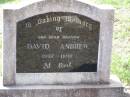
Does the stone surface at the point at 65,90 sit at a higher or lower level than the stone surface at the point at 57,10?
lower

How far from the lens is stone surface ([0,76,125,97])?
5805mm

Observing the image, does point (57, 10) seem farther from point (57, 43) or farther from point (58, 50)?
point (58, 50)

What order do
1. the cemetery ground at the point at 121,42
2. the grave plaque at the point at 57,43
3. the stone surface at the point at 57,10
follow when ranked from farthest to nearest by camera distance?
the cemetery ground at the point at 121,42
the grave plaque at the point at 57,43
the stone surface at the point at 57,10

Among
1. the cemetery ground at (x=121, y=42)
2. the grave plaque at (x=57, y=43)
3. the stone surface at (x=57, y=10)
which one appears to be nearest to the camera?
the stone surface at (x=57, y=10)

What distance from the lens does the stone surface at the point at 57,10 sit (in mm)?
5664

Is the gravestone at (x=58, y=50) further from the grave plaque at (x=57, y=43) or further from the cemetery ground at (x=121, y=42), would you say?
the cemetery ground at (x=121, y=42)

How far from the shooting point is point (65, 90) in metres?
5.91

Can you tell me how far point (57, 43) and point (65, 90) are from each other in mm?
632

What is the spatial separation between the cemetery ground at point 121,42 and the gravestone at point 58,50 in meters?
0.86

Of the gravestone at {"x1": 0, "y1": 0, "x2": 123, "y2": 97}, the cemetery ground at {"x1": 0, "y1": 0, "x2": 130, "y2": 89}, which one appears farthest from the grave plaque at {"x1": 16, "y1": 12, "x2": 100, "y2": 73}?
the cemetery ground at {"x1": 0, "y1": 0, "x2": 130, "y2": 89}

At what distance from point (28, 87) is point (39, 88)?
0.15 meters

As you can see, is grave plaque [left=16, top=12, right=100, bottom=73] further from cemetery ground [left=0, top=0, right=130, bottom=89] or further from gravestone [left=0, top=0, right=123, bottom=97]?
cemetery ground [left=0, top=0, right=130, bottom=89]

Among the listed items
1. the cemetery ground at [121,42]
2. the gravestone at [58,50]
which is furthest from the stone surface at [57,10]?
the cemetery ground at [121,42]

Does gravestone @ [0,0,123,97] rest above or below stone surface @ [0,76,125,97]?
above
